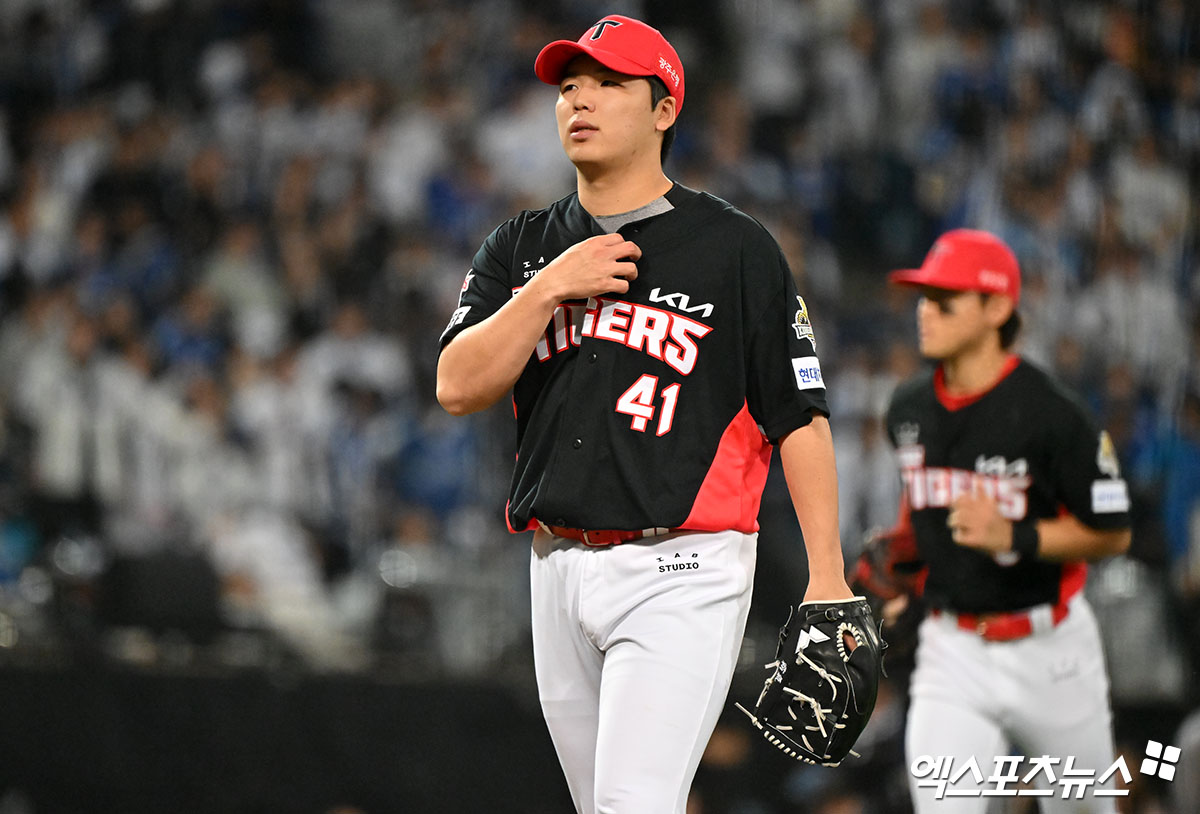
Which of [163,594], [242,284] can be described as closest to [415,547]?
[163,594]

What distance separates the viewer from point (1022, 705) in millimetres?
4766

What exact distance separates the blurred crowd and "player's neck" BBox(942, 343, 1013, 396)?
261cm

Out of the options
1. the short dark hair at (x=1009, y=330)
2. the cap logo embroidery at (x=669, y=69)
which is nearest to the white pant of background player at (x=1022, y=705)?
the short dark hair at (x=1009, y=330)

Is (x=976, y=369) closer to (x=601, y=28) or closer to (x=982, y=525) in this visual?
(x=982, y=525)

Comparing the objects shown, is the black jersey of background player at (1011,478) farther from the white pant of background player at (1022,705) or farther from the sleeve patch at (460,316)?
the sleeve patch at (460,316)

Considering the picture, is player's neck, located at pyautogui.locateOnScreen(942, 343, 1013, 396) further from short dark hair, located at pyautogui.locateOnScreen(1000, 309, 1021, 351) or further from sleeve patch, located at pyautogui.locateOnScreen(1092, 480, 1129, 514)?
sleeve patch, located at pyautogui.locateOnScreen(1092, 480, 1129, 514)

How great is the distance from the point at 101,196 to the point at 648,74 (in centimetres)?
872

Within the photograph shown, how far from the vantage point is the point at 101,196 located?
10969 millimetres

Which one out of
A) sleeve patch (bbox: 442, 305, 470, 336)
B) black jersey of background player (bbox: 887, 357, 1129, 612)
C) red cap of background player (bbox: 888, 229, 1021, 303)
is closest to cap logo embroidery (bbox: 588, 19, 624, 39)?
sleeve patch (bbox: 442, 305, 470, 336)

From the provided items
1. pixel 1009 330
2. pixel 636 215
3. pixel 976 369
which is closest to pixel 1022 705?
pixel 976 369

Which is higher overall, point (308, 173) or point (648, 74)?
point (308, 173)

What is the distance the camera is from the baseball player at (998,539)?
4738 mm

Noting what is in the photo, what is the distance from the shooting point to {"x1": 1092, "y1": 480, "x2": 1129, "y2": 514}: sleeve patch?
4.76 m

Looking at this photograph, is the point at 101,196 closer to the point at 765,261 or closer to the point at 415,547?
the point at 415,547
